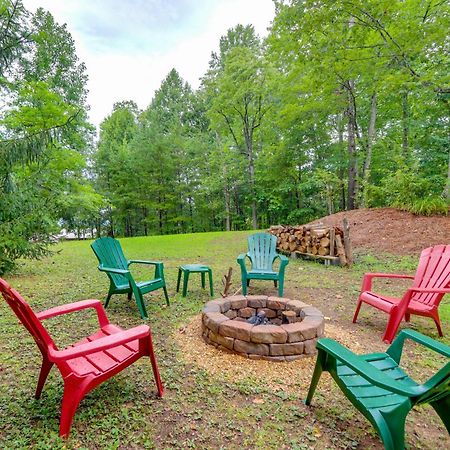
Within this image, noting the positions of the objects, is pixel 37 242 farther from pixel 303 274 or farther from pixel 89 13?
pixel 89 13

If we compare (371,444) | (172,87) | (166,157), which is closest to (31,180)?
(371,444)

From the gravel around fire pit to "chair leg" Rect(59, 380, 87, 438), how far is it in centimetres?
89

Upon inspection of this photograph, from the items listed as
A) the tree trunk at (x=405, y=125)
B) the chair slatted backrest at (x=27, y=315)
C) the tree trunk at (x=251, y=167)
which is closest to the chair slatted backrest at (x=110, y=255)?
the chair slatted backrest at (x=27, y=315)

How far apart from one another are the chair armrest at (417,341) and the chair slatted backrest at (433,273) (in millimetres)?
1235

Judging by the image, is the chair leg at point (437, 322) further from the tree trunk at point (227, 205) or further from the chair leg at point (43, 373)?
the tree trunk at point (227, 205)

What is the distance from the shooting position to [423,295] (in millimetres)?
2740

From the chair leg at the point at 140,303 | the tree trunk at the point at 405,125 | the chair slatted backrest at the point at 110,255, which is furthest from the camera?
the tree trunk at the point at 405,125

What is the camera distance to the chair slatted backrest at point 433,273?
8.55 ft

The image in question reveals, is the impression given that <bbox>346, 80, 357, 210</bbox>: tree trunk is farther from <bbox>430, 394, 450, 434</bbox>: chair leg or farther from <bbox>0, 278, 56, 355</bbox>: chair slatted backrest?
<bbox>0, 278, 56, 355</bbox>: chair slatted backrest

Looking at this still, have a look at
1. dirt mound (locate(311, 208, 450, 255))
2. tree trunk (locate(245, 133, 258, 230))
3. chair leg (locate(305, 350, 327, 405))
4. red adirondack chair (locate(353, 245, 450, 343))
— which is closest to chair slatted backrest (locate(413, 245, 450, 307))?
red adirondack chair (locate(353, 245, 450, 343))

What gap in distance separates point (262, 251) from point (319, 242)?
211 centimetres

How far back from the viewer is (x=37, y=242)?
461cm

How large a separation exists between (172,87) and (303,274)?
726 inches

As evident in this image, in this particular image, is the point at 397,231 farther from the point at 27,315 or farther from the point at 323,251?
the point at 27,315
